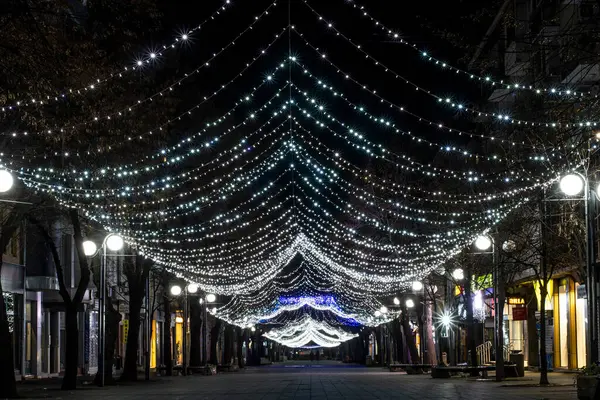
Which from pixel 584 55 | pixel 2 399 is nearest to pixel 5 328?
pixel 2 399

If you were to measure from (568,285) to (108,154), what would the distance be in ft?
91.5

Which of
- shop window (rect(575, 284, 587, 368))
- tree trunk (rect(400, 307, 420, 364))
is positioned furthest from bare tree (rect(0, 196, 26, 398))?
tree trunk (rect(400, 307, 420, 364))

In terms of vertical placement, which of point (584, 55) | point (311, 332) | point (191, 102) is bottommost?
point (311, 332)

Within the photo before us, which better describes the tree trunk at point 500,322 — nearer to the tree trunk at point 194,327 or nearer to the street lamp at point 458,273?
the street lamp at point 458,273

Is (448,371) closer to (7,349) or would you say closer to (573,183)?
(7,349)

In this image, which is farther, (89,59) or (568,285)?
(568,285)

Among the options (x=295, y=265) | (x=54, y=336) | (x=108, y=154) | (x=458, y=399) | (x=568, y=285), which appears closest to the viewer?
(x=458, y=399)

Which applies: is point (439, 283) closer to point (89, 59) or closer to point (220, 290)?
point (220, 290)

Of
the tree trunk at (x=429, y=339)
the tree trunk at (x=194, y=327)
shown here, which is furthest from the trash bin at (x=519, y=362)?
the tree trunk at (x=194, y=327)

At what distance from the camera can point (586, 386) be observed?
2412cm

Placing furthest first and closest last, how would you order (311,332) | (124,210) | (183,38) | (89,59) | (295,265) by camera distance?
(311,332)
(295,265)
(124,210)
(89,59)
(183,38)

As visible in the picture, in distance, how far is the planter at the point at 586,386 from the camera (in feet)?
78.1

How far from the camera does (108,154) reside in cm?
3162

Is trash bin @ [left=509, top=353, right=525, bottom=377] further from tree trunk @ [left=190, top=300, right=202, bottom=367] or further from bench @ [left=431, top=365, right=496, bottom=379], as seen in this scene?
tree trunk @ [left=190, top=300, right=202, bottom=367]
